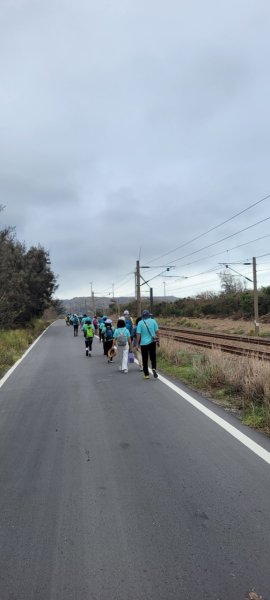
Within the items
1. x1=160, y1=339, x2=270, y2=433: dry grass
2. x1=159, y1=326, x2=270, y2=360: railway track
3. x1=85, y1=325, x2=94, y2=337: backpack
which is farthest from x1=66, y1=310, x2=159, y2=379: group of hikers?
x1=159, y1=326, x2=270, y2=360: railway track

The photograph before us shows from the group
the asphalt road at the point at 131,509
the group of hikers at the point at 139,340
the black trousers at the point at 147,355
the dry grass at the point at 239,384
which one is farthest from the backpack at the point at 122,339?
the asphalt road at the point at 131,509

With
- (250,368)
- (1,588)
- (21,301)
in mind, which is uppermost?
(21,301)

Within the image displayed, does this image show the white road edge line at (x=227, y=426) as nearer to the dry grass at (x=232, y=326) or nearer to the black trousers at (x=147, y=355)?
the black trousers at (x=147, y=355)

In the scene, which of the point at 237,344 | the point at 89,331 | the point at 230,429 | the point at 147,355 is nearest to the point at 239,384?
the point at 230,429

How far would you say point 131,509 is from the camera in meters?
3.82

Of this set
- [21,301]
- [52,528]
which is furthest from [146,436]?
[21,301]

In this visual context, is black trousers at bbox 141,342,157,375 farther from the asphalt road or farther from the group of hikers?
the asphalt road

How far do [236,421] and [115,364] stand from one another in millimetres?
8401

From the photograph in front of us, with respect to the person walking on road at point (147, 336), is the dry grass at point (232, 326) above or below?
below

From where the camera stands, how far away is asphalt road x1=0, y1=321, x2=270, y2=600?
285 centimetres

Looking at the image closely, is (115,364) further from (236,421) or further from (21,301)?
(21,301)

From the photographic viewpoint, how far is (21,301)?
34.9 meters

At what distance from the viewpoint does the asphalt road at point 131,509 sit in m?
2.85

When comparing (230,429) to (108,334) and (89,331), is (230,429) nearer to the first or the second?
(108,334)
